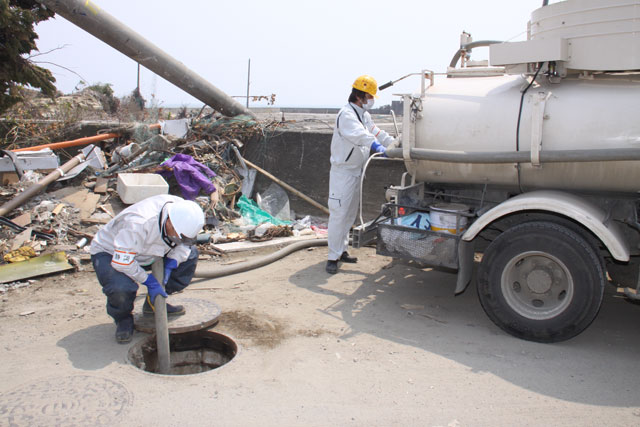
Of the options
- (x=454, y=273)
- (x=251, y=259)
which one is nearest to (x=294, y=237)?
(x=251, y=259)

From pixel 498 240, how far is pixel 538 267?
363mm

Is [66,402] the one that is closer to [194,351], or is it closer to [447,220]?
[194,351]

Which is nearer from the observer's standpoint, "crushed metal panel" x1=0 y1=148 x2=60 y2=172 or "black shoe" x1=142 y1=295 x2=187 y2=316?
"black shoe" x1=142 y1=295 x2=187 y2=316

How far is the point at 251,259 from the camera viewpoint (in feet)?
20.8

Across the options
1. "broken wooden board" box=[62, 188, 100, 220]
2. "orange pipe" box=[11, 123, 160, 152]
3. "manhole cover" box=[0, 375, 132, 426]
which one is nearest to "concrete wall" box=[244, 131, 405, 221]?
"orange pipe" box=[11, 123, 160, 152]

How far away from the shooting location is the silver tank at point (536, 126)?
12.5ft

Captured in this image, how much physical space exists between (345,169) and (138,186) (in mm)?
3317

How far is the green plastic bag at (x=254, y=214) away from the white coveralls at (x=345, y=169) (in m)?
2.22

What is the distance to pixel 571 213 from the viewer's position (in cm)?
377

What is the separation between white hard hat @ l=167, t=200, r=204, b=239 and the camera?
147 inches

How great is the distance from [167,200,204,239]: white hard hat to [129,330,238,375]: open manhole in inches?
40.0

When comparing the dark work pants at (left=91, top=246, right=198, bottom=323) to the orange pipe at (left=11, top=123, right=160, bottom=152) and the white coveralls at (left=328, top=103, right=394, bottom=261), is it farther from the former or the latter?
the orange pipe at (left=11, top=123, right=160, bottom=152)

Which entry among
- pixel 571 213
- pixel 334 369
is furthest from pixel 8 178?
pixel 571 213

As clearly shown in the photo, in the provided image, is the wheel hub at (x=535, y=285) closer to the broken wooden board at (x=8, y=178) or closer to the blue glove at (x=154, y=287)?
the blue glove at (x=154, y=287)
